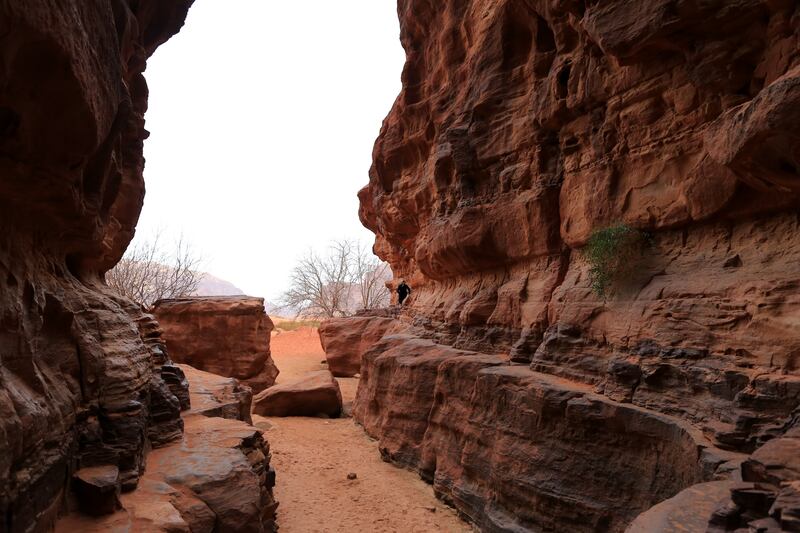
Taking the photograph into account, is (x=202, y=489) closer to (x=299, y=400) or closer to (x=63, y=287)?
(x=63, y=287)

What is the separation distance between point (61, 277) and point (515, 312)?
7626 mm

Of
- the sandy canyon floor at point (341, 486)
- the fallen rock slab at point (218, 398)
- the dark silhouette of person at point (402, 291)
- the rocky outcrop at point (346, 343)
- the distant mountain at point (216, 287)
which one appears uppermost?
the distant mountain at point (216, 287)

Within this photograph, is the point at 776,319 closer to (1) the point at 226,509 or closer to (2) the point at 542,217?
(2) the point at 542,217

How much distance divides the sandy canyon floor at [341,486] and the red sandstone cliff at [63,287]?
144 centimetres

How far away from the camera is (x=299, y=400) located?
14203 millimetres

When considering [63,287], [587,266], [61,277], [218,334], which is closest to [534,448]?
[587,266]

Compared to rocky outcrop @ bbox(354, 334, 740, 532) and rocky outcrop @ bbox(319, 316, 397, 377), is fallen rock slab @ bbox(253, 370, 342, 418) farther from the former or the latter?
rocky outcrop @ bbox(319, 316, 397, 377)

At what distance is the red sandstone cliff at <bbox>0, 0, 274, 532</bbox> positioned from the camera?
11.5 feet

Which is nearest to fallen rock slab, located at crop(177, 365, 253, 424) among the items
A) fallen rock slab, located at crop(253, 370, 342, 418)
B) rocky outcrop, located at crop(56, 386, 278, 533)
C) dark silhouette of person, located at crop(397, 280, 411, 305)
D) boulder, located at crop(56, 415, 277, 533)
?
rocky outcrop, located at crop(56, 386, 278, 533)

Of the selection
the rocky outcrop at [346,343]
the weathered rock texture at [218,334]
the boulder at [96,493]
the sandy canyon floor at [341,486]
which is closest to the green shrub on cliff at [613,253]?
the sandy canyon floor at [341,486]

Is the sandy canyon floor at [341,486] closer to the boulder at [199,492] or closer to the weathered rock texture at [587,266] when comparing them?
the weathered rock texture at [587,266]

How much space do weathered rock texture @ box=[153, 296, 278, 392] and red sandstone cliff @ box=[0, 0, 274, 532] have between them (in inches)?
369

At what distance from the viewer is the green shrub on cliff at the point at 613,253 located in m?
6.85

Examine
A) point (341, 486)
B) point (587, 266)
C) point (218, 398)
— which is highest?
point (587, 266)
